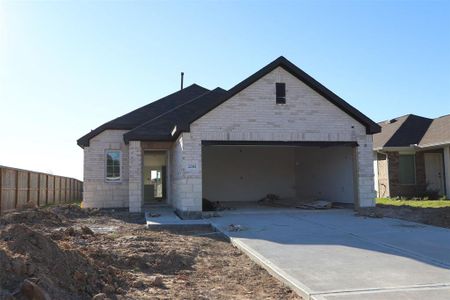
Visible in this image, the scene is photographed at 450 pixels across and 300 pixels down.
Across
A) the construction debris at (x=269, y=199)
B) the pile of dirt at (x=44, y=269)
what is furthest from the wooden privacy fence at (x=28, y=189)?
the pile of dirt at (x=44, y=269)

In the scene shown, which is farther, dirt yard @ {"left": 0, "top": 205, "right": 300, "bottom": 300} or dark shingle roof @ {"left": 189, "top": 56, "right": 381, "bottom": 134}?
dark shingle roof @ {"left": 189, "top": 56, "right": 381, "bottom": 134}

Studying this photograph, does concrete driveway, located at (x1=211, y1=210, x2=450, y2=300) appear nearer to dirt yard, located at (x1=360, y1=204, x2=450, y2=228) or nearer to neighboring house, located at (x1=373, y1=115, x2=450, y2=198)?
dirt yard, located at (x1=360, y1=204, x2=450, y2=228)

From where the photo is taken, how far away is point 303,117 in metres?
18.5

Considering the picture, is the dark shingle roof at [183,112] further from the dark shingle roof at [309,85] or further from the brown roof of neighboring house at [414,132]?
the brown roof of neighboring house at [414,132]

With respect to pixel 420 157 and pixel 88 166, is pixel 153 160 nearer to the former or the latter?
pixel 88 166

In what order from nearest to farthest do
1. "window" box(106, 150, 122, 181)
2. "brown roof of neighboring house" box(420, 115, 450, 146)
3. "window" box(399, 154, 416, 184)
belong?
"window" box(106, 150, 122, 181) < "brown roof of neighboring house" box(420, 115, 450, 146) < "window" box(399, 154, 416, 184)

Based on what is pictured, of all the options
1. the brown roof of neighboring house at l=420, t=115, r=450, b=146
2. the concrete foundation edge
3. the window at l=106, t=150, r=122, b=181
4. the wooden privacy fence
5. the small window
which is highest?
the small window

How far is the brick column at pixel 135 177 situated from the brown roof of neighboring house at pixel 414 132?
13439mm

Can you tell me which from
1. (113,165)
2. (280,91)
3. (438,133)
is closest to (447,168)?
(438,133)

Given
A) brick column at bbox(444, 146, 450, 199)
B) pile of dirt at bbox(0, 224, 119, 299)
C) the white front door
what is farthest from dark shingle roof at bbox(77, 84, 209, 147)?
pile of dirt at bbox(0, 224, 119, 299)

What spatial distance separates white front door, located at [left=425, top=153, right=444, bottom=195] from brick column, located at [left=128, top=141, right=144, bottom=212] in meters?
15.8

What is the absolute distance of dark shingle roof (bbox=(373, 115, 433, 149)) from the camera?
Result: 25.6m

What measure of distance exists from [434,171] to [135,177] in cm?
1660

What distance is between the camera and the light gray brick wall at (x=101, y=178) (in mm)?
22109
